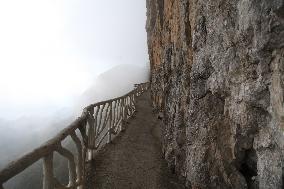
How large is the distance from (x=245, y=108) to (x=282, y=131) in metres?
1.20

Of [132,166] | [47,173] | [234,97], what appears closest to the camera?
[47,173]

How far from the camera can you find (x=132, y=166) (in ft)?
32.8

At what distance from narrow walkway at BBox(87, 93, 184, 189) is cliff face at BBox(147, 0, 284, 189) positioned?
0.88 meters

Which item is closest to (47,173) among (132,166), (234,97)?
(234,97)

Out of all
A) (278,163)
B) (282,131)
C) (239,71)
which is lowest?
(278,163)

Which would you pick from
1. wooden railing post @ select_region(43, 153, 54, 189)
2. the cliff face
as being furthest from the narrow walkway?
wooden railing post @ select_region(43, 153, 54, 189)

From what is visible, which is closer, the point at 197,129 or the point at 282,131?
the point at 282,131

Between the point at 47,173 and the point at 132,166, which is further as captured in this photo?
the point at 132,166

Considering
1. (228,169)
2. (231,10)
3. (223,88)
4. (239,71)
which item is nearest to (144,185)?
(228,169)

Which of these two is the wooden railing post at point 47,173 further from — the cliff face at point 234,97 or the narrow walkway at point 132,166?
the cliff face at point 234,97

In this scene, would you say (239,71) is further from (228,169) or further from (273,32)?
(228,169)

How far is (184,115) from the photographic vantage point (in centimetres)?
912

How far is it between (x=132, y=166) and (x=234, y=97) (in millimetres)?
5218

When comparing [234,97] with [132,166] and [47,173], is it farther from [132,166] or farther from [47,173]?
[132,166]
